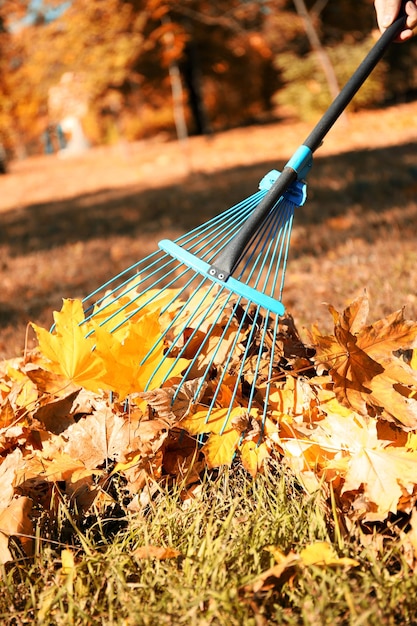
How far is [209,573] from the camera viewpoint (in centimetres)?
108

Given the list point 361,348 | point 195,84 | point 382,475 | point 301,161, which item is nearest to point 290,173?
point 301,161

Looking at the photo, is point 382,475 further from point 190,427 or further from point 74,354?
point 74,354

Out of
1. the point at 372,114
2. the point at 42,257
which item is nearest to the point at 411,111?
the point at 372,114

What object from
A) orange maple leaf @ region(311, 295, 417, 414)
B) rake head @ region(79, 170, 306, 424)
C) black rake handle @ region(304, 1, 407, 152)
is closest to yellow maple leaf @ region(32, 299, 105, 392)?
rake head @ region(79, 170, 306, 424)

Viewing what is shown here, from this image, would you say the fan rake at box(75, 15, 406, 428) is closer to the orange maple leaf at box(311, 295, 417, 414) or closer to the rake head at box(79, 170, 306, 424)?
the rake head at box(79, 170, 306, 424)

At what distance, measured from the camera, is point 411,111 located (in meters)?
13.9

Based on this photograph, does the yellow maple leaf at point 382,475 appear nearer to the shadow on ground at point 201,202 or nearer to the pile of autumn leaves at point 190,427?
the pile of autumn leaves at point 190,427

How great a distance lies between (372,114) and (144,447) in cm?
1465

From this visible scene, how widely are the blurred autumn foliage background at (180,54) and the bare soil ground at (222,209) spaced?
2.23m

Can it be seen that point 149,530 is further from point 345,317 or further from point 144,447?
point 345,317

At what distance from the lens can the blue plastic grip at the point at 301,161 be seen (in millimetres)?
1557

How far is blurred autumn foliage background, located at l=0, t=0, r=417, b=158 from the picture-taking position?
1410 centimetres

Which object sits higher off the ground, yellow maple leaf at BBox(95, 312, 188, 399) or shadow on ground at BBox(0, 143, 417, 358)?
yellow maple leaf at BBox(95, 312, 188, 399)

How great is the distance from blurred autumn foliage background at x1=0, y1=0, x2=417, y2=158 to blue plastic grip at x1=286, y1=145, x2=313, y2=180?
33.6 feet
